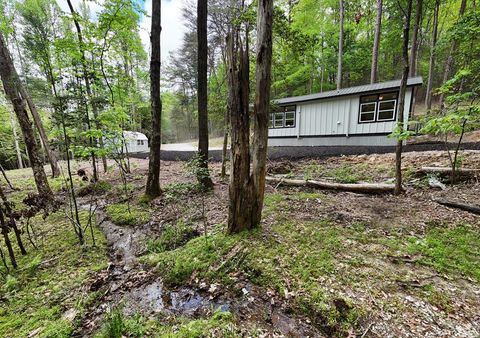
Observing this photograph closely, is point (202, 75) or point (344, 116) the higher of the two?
point (202, 75)

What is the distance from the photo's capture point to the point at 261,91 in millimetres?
2660

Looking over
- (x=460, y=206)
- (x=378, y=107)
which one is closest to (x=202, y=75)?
(x=460, y=206)

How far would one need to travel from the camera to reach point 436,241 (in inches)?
105

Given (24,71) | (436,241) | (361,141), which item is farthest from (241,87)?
(24,71)

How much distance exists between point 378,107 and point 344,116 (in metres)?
1.62

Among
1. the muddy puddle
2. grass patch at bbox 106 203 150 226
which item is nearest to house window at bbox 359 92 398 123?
grass patch at bbox 106 203 150 226

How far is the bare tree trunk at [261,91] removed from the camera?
2.54m

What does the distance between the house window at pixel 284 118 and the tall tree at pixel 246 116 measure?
1183 cm

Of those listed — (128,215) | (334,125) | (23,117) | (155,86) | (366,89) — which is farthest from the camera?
(334,125)

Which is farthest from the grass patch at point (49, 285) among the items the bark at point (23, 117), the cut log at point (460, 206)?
the cut log at point (460, 206)

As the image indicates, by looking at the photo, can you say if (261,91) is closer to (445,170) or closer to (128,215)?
(128,215)

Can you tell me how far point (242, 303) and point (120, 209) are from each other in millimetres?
4207

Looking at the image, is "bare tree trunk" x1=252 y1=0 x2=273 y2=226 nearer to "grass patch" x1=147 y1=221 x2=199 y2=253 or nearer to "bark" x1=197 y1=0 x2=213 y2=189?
"grass patch" x1=147 y1=221 x2=199 y2=253

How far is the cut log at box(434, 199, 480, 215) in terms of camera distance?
330 centimetres
